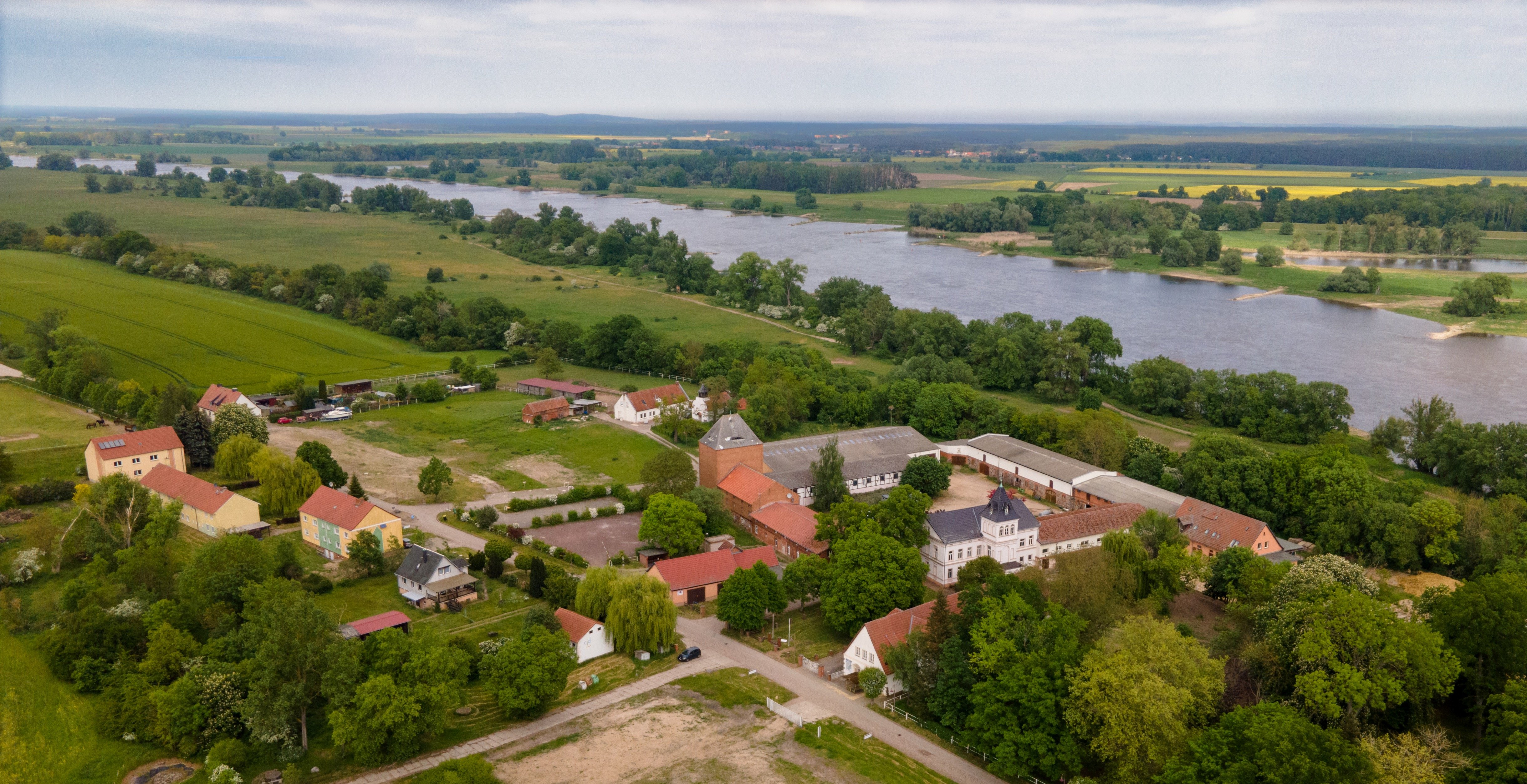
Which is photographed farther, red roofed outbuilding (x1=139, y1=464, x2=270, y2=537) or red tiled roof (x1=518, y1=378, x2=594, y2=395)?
red tiled roof (x1=518, y1=378, x2=594, y2=395)

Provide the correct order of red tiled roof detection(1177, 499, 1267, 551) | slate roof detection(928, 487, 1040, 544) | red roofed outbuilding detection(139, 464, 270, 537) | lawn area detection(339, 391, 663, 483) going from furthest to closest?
lawn area detection(339, 391, 663, 483)
red roofed outbuilding detection(139, 464, 270, 537)
red tiled roof detection(1177, 499, 1267, 551)
slate roof detection(928, 487, 1040, 544)

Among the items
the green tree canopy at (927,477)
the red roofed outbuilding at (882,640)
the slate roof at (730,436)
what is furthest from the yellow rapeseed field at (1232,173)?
the red roofed outbuilding at (882,640)

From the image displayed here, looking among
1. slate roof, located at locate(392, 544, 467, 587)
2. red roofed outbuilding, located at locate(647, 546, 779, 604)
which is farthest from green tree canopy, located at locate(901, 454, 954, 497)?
slate roof, located at locate(392, 544, 467, 587)

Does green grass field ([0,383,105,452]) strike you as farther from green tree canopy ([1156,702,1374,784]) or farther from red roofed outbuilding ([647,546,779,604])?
green tree canopy ([1156,702,1374,784])

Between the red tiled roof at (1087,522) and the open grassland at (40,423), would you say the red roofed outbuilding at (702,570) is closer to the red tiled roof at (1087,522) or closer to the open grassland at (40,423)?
the red tiled roof at (1087,522)

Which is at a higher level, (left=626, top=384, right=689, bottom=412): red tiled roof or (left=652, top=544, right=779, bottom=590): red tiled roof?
(left=626, top=384, right=689, bottom=412): red tiled roof

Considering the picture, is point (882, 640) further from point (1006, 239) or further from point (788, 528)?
point (1006, 239)
